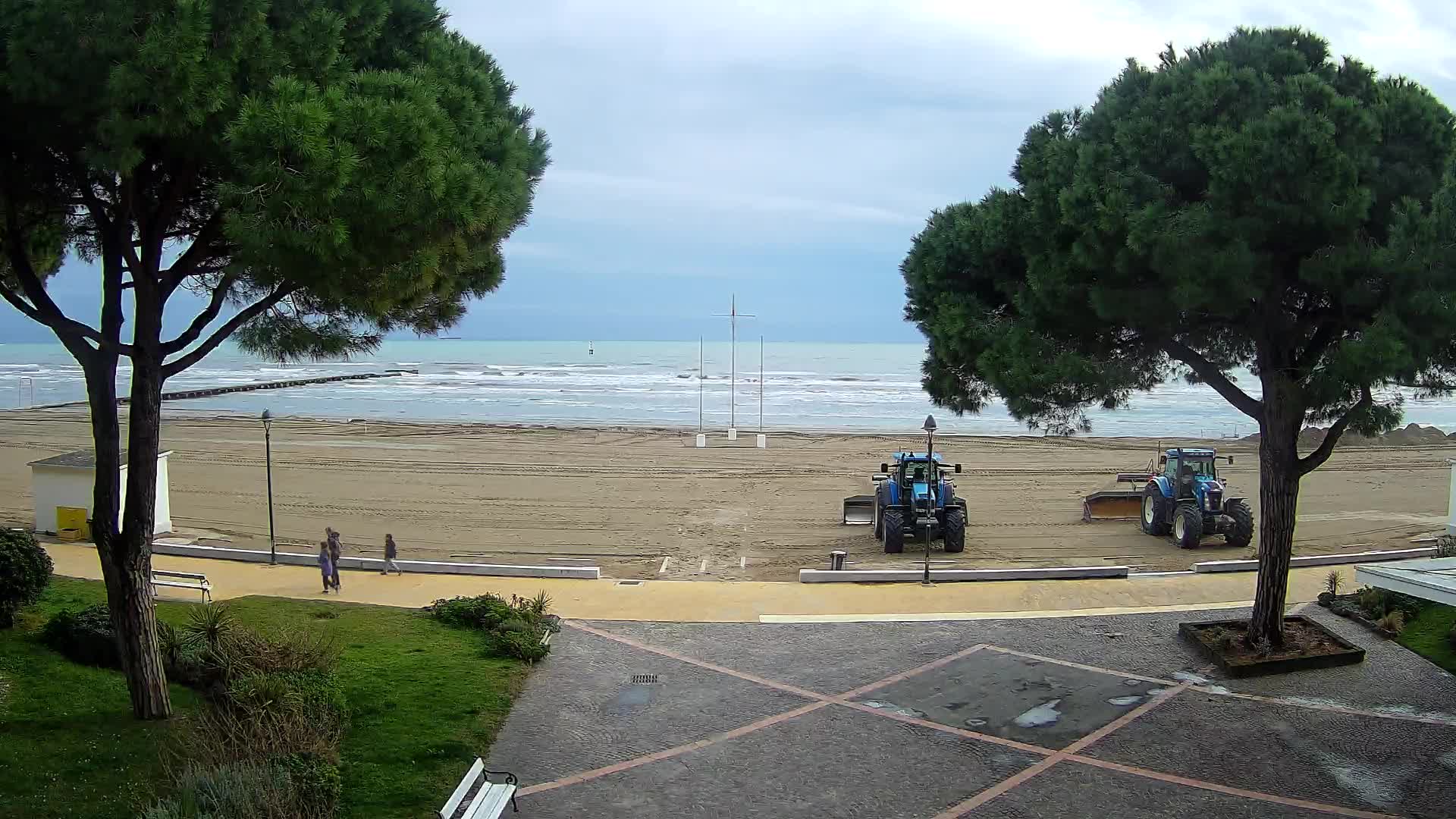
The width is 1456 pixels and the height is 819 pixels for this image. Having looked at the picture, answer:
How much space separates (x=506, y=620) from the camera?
11.5 metres

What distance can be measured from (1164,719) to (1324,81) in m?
6.00

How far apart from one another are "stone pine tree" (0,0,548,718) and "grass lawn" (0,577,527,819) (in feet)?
1.98

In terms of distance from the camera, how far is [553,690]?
9664 millimetres

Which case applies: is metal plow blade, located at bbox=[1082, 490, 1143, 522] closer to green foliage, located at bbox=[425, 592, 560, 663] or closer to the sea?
the sea

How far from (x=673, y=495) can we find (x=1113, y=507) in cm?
1124

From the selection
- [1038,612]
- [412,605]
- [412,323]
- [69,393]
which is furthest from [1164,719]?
[69,393]

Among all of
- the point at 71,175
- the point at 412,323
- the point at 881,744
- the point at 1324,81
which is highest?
the point at 1324,81

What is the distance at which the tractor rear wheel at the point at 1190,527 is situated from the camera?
62.8 ft

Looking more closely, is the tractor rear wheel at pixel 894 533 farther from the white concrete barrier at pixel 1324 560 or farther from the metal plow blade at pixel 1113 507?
the metal plow blade at pixel 1113 507

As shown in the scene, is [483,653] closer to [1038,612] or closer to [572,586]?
[572,586]

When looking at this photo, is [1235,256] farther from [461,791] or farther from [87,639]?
[87,639]

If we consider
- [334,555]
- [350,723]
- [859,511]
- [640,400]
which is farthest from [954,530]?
[640,400]

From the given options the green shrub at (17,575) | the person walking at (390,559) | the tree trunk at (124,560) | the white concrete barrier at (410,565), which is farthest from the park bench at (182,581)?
the tree trunk at (124,560)

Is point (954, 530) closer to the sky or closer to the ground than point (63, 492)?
closer to the ground
